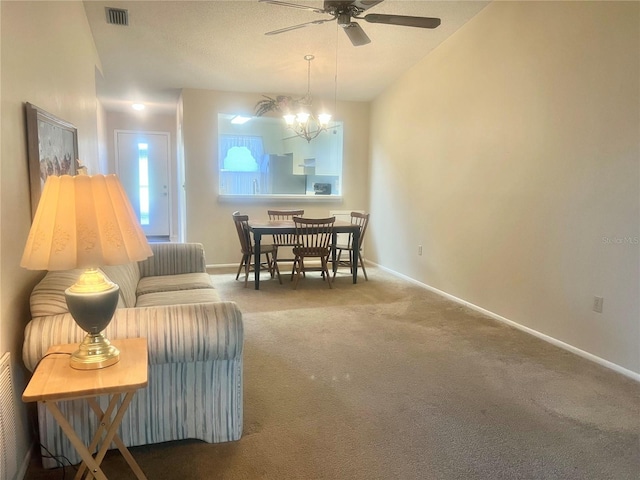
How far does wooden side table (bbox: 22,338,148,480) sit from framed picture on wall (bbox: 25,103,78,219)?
84 centimetres

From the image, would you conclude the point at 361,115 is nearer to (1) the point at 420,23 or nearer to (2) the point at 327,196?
(2) the point at 327,196

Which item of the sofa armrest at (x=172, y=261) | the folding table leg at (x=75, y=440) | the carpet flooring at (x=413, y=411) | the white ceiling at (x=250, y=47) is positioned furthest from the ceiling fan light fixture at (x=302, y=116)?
the folding table leg at (x=75, y=440)

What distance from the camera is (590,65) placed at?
279 cm

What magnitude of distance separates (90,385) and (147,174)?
24.5 feet

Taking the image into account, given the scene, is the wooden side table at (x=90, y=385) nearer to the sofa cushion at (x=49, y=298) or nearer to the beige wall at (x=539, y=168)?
the sofa cushion at (x=49, y=298)

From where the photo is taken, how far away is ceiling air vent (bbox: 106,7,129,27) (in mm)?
3518

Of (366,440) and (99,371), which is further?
(366,440)

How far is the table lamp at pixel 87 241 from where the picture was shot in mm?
1320

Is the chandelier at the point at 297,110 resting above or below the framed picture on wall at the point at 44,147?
above

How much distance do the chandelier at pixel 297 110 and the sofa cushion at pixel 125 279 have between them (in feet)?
8.46

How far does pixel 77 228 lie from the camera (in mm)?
1335

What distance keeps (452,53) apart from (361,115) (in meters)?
2.29

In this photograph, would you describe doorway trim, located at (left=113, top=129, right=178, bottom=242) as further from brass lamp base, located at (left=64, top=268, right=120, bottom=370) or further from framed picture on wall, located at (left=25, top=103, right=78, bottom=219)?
brass lamp base, located at (left=64, top=268, right=120, bottom=370)

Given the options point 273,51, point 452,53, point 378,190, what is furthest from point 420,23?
point 378,190
